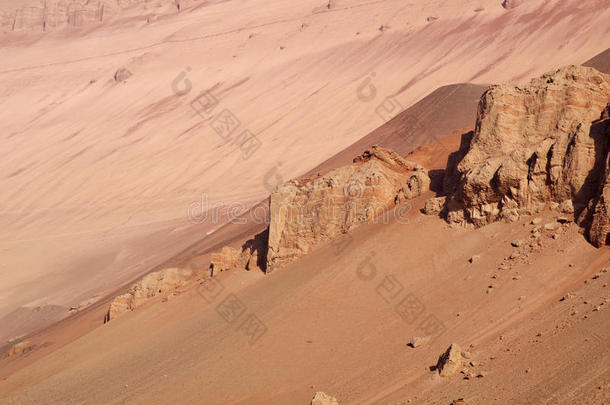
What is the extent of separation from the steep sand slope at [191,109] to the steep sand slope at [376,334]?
11080 mm

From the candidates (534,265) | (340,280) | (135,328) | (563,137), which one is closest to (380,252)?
(340,280)

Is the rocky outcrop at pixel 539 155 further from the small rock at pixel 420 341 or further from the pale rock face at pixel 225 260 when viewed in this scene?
the pale rock face at pixel 225 260

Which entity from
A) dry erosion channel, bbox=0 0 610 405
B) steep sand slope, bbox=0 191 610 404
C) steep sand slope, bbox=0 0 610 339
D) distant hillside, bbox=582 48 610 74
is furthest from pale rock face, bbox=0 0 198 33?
steep sand slope, bbox=0 191 610 404

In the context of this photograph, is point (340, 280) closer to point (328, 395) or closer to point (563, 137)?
point (328, 395)

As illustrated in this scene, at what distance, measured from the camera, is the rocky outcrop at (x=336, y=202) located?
8422 mm

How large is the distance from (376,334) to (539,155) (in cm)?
275

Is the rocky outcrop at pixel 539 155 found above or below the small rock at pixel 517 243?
above

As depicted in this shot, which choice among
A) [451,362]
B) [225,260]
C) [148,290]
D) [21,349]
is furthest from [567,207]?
[21,349]

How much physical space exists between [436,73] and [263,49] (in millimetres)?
24271

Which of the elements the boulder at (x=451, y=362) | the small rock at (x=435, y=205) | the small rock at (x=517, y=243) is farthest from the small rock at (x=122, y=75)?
the boulder at (x=451, y=362)

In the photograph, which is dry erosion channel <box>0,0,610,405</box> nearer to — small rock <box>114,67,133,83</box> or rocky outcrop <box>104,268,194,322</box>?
rocky outcrop <box>104,268,194,322</box>

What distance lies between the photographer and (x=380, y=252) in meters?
7.27

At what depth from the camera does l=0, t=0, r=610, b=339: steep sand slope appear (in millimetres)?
26812

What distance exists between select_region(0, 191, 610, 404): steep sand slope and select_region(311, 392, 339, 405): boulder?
0.74 feet
